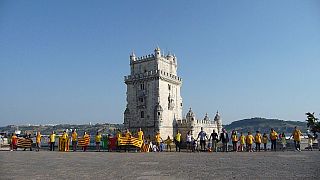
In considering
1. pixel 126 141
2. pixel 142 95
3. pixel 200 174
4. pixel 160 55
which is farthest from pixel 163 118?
pixel 200 174

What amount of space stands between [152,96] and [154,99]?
757 mm

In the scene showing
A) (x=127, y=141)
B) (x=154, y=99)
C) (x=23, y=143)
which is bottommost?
(x=23, y=143)

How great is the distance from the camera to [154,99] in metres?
55.0

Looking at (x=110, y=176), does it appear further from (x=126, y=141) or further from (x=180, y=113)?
(x=180, y=113)

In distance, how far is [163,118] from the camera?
2163 inches

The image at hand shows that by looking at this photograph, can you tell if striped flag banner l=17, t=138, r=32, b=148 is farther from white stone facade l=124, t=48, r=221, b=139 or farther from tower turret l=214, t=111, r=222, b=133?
tower turret l=214, t=111, r=222, b=133

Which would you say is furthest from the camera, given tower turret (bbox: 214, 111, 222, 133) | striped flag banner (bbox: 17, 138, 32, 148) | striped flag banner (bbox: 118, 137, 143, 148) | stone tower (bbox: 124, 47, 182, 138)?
tower turret (bbox: 214, 111, 222, 133)

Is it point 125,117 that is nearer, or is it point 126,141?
point 126,141

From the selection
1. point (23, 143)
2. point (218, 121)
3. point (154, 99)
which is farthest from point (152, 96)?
point (23, 143)

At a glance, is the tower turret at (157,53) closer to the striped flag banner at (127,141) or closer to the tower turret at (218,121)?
the tower turret at (218,121)

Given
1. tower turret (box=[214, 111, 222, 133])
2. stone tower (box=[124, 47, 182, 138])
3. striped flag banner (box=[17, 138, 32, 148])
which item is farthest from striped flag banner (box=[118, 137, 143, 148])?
tower turret (box=[214, 111, 222, 133])

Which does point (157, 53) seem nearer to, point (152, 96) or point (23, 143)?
point (152, 96)

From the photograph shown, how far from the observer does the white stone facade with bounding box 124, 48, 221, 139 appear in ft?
180

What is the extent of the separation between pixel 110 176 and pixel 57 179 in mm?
1720
